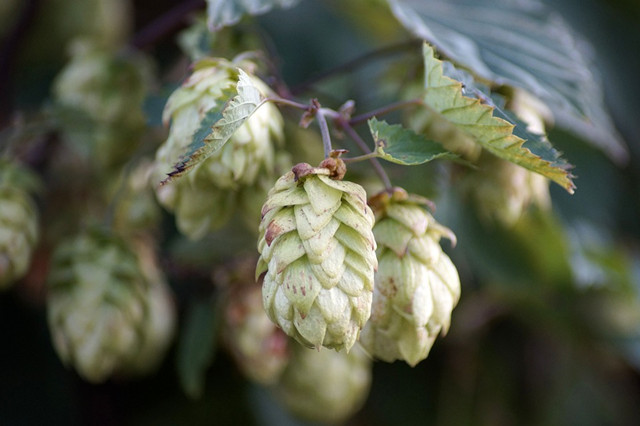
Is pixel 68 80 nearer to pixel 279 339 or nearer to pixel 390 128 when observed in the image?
pixel 279 339

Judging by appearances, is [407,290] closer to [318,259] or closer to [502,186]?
[318,259]

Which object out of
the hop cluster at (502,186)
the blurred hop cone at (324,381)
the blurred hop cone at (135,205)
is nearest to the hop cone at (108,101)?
the blurred hop cone at (135,205)

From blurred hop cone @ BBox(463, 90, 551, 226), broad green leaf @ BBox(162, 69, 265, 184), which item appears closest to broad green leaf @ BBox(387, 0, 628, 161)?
blurred hop cone @ BBox(463, 90, 551, 226)

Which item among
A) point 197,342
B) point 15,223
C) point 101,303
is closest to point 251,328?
point 197,342

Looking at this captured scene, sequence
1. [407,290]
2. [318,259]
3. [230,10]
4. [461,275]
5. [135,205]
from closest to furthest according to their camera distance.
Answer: [318,259], [407,290], [230,10], [135,205], [461,275]

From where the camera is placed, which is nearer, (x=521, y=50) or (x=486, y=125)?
(x=486, y=125)

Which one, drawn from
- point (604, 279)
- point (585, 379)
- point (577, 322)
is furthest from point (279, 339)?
point (585, 379)

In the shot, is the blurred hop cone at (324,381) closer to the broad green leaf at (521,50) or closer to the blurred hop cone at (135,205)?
the blurred hop cone at (135,205)

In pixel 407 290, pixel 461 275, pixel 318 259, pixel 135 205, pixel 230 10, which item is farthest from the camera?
pixel 461 275
